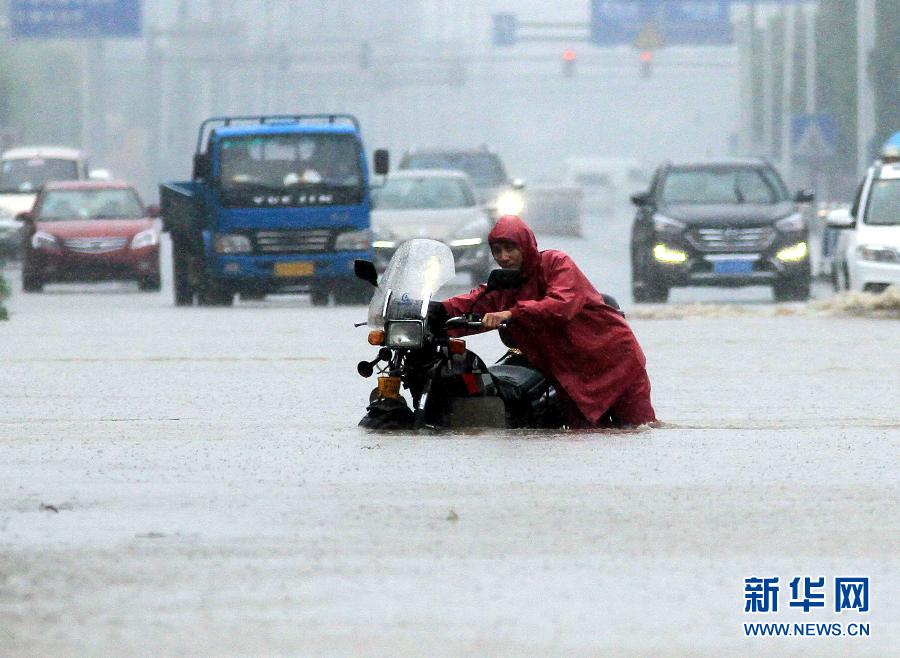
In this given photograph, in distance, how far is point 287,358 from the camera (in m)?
19.3

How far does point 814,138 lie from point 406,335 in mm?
36295

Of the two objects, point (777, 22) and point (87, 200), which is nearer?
point (87, 200)

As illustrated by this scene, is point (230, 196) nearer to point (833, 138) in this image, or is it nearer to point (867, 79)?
point (833, 138)

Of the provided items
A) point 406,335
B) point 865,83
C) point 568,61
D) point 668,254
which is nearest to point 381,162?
point 668,254

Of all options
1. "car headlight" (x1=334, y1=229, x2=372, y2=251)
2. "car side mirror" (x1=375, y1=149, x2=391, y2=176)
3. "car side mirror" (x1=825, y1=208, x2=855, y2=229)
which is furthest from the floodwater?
"car side mirror" (x1=375, y1=149, x2=391, y2=176)

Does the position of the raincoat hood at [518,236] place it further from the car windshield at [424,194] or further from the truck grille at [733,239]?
the car windshield at [424,194]

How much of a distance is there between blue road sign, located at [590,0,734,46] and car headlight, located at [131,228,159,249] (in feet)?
184

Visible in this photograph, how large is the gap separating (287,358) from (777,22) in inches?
3383

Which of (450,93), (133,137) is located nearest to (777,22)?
(133,137)

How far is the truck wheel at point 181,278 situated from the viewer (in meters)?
29.5

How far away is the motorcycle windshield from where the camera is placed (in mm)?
11969

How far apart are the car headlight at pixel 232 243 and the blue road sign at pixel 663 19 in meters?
61.0

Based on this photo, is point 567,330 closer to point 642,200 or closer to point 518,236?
point 518,236

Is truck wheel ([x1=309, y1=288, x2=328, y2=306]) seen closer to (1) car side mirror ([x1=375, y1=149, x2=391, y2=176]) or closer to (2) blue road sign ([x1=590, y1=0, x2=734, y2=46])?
(1) car side mirror ([x1=375, y1=149, x2=391, y2=176])
